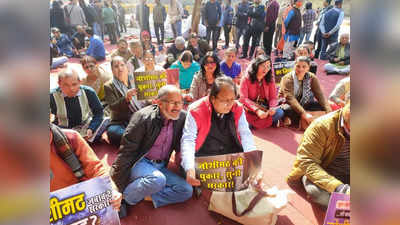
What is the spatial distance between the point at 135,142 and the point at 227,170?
2.66 feet

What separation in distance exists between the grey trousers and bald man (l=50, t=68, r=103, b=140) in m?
2.45

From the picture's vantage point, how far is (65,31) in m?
9.37

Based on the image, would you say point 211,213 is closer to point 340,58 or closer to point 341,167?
point 341,167

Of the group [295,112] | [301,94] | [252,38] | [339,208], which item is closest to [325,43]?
[252,38]

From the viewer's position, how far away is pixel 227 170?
2008 millimetres

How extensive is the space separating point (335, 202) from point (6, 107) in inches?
69.6

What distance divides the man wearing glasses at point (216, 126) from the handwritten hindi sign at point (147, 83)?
0.88 metres

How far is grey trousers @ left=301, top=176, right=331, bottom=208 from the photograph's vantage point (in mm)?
2250

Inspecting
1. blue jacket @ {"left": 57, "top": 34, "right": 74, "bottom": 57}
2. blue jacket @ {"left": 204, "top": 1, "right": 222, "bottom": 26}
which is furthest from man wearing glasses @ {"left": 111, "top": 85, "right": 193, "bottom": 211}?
blue jacket @ {"left": 57, "top": 34, "right": 74, "bottom": 57}

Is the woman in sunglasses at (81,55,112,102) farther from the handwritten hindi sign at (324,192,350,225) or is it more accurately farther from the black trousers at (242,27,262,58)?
the black trousers at (242,27,262,58)

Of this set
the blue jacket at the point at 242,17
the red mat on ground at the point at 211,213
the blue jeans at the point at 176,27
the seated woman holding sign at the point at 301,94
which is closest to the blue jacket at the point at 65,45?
the blue jeans at the point at 176,27

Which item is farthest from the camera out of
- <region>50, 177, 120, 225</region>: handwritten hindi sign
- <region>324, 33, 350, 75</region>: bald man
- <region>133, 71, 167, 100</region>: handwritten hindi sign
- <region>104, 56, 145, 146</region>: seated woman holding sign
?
<region>324, 33, 350, 75</region>: bald man

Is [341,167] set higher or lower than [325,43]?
lower

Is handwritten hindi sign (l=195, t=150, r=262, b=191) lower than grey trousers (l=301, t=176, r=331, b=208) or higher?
higher
